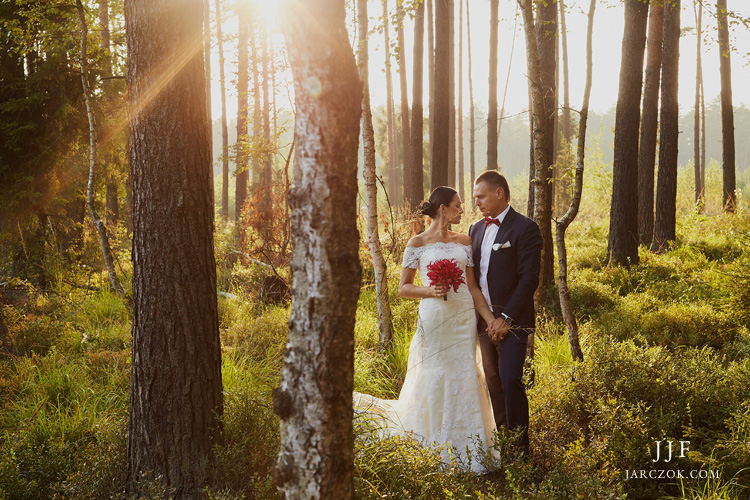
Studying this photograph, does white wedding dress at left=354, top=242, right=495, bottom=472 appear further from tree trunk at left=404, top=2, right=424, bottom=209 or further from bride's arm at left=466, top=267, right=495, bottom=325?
tree trunk at left=404, top=2, right=424, bottom=209

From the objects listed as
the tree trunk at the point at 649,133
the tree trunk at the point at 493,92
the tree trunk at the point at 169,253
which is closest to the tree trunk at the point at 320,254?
the tree trunk at the point at 169,253

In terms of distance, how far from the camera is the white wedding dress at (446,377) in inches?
178

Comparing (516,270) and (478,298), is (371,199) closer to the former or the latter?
(478,298)

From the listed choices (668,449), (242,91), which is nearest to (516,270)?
(668,449)

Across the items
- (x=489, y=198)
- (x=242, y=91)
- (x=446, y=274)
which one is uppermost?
(x=242, y=91)

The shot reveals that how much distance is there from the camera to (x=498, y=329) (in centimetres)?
434

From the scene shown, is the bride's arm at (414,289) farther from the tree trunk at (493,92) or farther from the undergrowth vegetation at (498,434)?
the tree trunk at (493,92)

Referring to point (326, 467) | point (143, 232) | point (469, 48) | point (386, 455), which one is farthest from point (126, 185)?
→ point (469, 48)

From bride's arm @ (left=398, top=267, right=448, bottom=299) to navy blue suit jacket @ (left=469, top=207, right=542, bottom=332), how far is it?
0.44 m

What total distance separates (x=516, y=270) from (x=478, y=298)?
0.46 m

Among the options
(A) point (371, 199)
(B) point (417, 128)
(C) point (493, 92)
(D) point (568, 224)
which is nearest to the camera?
(D) point (568, 224)

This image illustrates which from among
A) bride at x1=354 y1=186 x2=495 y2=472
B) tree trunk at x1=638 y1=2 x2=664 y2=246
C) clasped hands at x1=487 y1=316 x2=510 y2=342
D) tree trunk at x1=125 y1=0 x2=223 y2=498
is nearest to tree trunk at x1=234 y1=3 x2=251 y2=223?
bride at x1=354 y1=186 x2=495 y2=472

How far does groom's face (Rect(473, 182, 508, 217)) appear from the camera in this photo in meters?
4.52

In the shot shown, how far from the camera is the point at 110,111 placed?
1162cm
